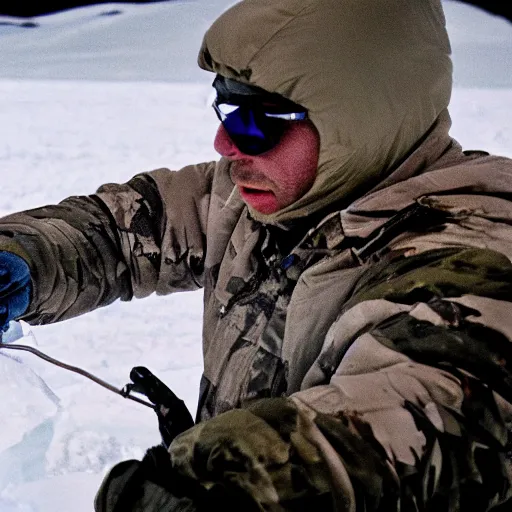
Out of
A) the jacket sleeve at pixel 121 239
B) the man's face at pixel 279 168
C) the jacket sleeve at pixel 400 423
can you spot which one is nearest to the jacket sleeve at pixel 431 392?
the jacket sleeve at pixel 400 423

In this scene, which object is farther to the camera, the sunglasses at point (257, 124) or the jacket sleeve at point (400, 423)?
the sunglasses at point (257, 124)

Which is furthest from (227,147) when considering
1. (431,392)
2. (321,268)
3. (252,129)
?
(431,392)

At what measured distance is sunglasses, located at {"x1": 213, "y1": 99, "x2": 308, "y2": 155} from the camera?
3.41 feet

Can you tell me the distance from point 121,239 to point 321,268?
44cm

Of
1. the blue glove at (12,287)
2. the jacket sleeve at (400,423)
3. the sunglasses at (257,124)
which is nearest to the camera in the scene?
the jacket sleeve at (400,423)

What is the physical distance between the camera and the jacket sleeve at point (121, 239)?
49.8 inches

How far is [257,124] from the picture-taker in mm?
1049

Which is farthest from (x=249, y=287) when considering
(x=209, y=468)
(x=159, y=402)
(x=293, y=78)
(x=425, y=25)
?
(x=209, y=468)

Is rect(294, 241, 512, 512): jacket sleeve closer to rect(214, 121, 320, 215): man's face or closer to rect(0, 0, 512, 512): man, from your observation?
rect(0, 0, 512, 512): man

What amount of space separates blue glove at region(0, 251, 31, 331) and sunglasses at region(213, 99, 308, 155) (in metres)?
0.39

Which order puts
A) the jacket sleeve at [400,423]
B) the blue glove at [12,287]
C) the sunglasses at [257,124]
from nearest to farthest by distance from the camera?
the jacket sleeve at [400,423]
the sunglasses at [257,124]
the blue glove at [12,287]

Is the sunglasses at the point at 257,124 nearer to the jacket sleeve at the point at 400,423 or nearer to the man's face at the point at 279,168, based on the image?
the man's face at the point at 279,168

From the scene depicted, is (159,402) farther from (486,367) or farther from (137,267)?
(486,367)

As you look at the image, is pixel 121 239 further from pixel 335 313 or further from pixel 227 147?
pixel 335 313
